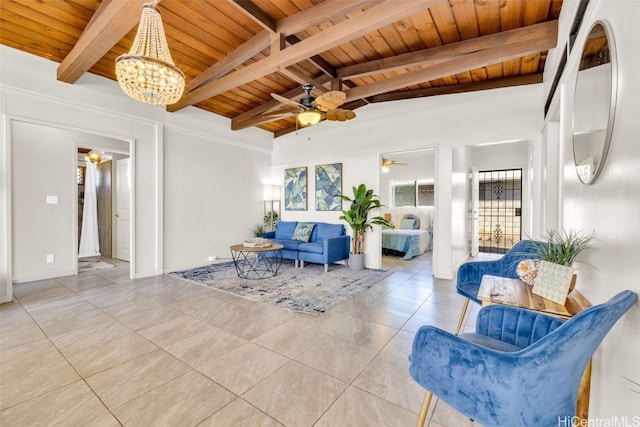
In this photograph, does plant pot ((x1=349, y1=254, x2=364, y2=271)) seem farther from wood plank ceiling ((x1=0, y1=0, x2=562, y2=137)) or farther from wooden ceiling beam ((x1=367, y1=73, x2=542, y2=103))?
wooden ceiling beam ((x1=367, y1=73, x2=542, y2=103))

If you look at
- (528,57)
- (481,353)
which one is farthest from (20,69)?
(528,57)

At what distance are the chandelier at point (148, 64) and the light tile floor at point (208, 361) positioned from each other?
2217 mm

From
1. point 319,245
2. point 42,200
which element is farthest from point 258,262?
point 42,200

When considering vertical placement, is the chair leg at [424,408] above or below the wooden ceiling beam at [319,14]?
below

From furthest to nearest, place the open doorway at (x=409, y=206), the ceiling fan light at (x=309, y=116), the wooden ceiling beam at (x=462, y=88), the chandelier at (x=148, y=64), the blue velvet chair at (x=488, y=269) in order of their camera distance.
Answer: the open doorway at (x=409, y=206) → the wooden ceiling beam at (x=462, y=88) → the ceiling fan light at (x=309, y=116) → the blue velvet chair at (x=488, y=269) → the chandelier at (x=148, y=64)

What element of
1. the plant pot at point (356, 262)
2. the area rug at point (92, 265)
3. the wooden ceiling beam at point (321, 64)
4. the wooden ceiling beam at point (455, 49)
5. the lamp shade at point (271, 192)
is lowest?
the area rug at point (92, 265)

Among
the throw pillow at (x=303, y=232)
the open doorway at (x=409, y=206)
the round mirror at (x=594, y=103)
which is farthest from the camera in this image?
the open doorway at (x=409, y=206)

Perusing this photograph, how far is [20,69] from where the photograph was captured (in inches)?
133

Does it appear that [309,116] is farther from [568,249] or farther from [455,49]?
[568,249]

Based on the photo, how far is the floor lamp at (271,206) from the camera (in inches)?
254

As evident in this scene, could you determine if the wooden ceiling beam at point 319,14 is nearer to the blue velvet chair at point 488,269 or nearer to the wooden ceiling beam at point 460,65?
the wooden ceiling beam at point 460,65

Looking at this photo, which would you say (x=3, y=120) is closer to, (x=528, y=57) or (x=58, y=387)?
(x=58, y=387)

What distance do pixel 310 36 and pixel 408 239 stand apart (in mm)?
4550

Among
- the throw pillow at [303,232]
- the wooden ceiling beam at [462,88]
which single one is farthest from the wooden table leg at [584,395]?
the throw pillow at [303,232]
